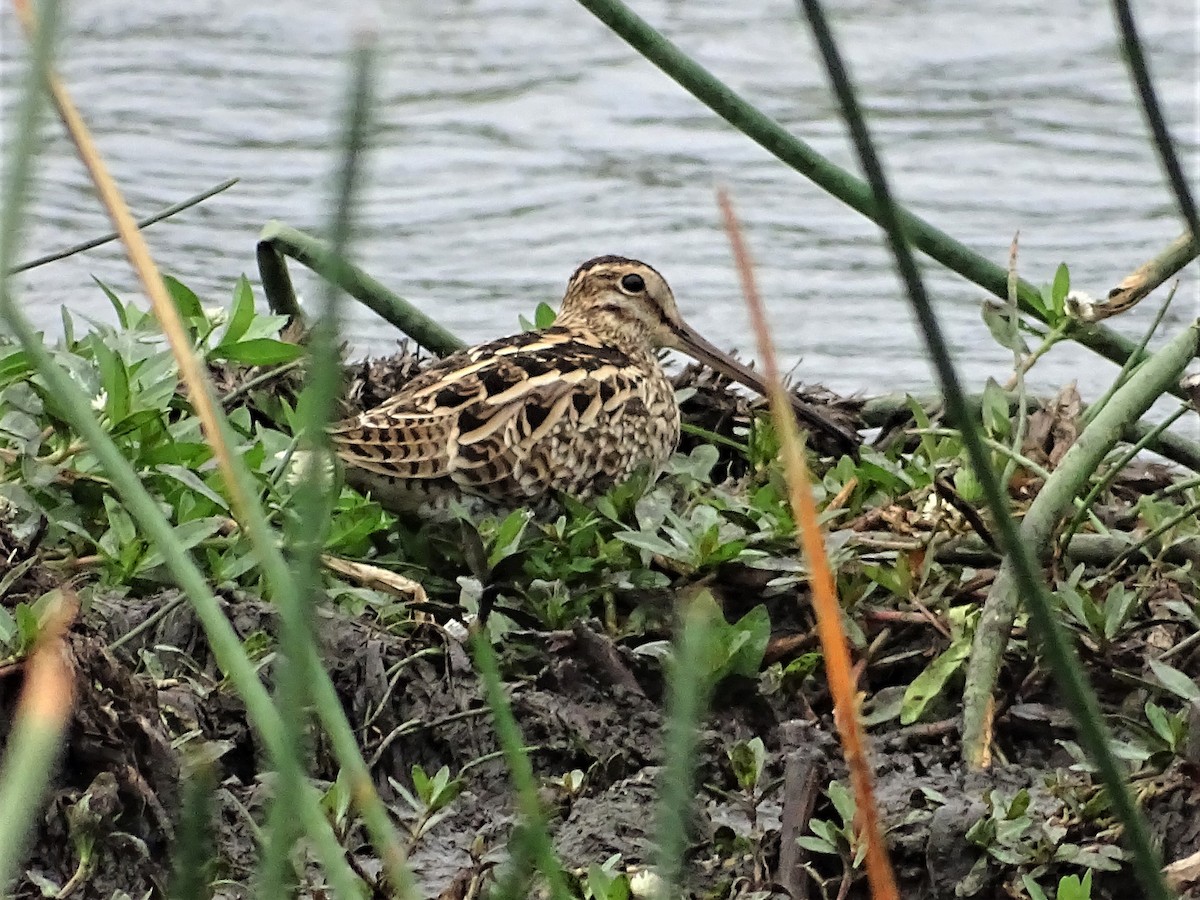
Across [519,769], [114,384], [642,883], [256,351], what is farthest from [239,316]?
[519,769]

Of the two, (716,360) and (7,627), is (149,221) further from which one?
(716,360)

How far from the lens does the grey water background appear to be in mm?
5387

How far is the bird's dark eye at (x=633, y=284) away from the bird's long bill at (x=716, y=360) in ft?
0.39

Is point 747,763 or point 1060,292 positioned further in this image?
point 1060,292

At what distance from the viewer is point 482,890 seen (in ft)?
7.93

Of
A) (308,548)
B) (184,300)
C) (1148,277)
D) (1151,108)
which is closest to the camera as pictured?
(308,548)

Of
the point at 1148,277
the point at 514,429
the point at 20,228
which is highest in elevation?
the point at 20,228

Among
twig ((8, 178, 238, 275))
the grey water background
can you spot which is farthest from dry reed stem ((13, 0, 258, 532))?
the grey water background

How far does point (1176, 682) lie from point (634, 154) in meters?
4.04

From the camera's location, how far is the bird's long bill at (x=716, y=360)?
4.20 metres

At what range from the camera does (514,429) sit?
3697 mm

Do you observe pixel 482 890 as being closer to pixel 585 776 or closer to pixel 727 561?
pixel 585 776

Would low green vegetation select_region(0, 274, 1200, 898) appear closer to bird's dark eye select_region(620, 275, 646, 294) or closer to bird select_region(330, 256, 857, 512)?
bird select_region(330, 256, 857, 512)

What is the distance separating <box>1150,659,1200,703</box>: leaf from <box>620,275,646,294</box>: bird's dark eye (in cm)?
196
